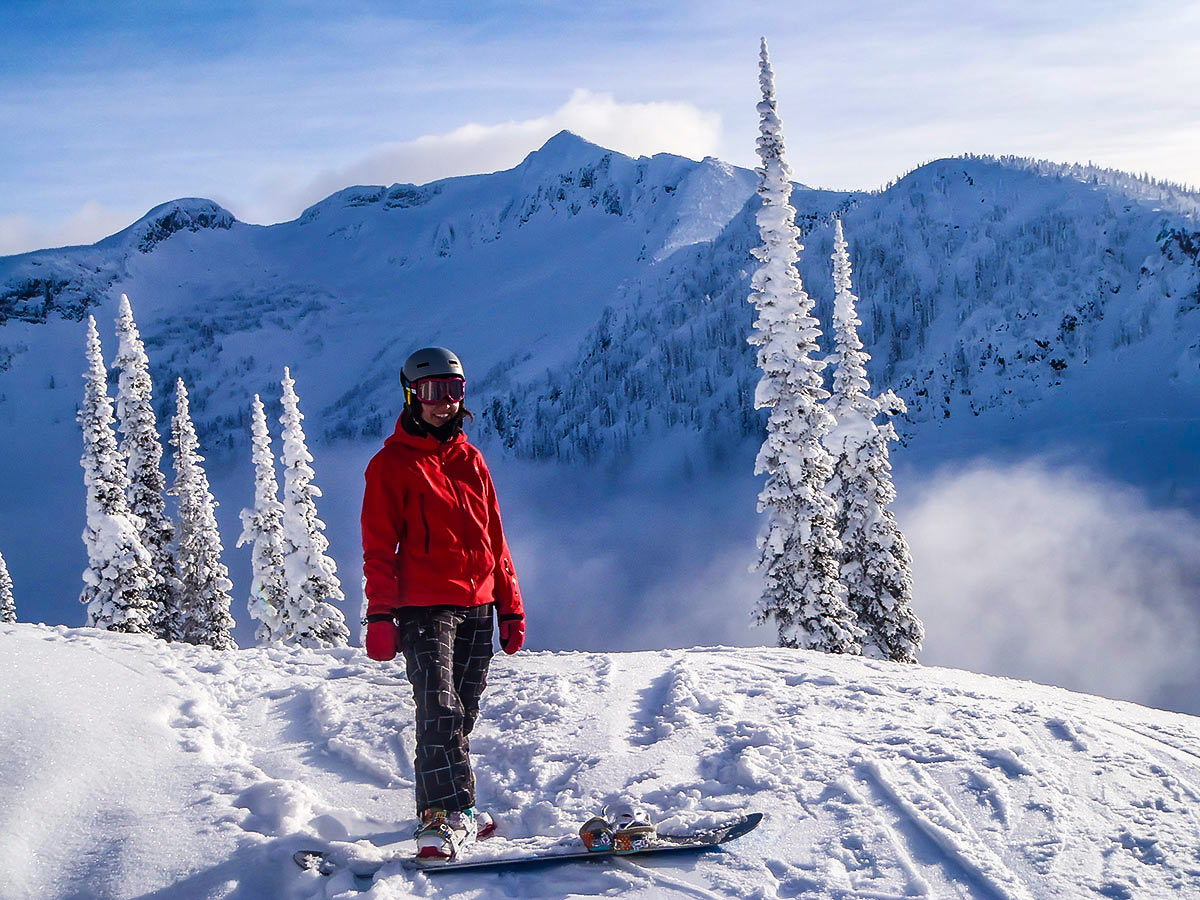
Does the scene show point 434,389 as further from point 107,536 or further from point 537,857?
point 107,536

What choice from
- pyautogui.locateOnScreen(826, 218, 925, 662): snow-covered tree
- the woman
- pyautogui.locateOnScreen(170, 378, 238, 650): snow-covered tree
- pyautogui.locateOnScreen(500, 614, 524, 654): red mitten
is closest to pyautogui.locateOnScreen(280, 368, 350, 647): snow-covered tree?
pyautogui.locateOnScreen(170, 378, 238, 650): snow-covered tree

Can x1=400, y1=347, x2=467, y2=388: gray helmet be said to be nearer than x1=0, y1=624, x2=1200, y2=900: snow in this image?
No

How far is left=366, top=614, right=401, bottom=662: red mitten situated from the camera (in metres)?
4.46

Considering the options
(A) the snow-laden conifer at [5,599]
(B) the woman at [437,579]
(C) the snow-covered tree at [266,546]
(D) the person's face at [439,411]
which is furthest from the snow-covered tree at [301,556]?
(D) the person's face at [439,411]

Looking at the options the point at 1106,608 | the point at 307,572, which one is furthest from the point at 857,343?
the point at 1106,608

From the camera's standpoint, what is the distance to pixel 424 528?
4797 mm

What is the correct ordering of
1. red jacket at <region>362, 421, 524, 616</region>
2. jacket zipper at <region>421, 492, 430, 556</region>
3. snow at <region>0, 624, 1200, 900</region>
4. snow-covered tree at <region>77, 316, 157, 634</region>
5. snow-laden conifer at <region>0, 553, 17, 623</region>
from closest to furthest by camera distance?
snow at <region>0, 624, 1200, 900</region> < red jacket at <region>362, 421, 524, 616</region> < jacket zipper at <region>421, 492, 430, 556</region> < snow-covered tree at <region>77, 316, 157, 634</region> < snow-laden conifer at <region>0, 553, 17, 623</region>

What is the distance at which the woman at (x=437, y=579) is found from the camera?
4.54 metres

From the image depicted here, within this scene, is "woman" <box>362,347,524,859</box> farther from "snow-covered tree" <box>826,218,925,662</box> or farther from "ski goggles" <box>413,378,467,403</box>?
"snow-covered tree" <box>826,218,925,662</box>

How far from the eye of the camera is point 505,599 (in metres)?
5.34

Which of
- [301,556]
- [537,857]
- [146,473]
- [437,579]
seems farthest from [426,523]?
[146,473]

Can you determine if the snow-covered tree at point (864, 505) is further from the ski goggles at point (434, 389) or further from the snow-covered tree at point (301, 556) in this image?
the ski goggles at point (434, 389)

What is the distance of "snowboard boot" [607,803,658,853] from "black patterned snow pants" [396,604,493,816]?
887mm

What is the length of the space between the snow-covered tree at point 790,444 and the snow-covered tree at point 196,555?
864 inches
